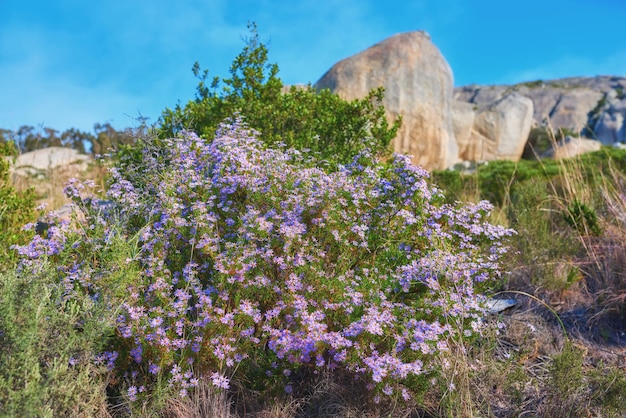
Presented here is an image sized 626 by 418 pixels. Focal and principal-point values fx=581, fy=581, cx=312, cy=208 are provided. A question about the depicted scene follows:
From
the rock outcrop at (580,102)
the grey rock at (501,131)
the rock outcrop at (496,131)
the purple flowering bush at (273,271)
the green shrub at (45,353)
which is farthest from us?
the rock outcrop at (580,102)

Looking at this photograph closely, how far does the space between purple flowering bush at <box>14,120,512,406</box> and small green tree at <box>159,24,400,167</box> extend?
6.20ft

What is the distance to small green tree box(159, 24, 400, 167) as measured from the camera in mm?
6398

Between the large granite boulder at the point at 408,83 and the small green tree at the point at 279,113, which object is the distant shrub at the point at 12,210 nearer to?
the small green tree at the point at 279,113

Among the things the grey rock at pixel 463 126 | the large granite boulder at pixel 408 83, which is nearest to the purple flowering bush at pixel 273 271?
the large granite boulder at pixel 408 83

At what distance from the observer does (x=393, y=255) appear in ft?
13.2

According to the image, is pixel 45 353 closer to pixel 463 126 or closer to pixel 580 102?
pixel 463 126

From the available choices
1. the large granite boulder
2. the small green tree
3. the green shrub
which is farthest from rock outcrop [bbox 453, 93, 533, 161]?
the green shrub

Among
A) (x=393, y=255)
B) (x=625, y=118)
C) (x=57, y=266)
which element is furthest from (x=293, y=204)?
(x=625, y=118)

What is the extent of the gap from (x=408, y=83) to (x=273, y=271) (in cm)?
1102

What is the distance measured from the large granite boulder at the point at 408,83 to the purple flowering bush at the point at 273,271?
928cm

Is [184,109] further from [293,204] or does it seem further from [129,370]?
[129,370]

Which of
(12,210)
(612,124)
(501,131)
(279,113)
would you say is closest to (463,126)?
(501,131)

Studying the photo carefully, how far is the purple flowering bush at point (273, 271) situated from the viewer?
3.20m

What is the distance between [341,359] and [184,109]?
15.9 ft
